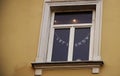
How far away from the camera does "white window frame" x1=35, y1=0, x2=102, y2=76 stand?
10.2m

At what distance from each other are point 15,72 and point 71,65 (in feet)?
4.43

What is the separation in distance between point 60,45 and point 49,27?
59 cm

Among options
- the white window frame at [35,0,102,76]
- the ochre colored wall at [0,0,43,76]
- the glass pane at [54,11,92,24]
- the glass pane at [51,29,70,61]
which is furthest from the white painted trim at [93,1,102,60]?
the ochre colored wall at [0,0,43,76]

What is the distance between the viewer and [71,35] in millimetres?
10828

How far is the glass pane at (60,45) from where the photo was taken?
10.5 m

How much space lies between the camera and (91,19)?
1106 cm

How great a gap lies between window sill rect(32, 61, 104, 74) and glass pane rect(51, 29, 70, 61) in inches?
17.6

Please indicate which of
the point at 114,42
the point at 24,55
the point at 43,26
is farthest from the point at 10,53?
the point at 114,42

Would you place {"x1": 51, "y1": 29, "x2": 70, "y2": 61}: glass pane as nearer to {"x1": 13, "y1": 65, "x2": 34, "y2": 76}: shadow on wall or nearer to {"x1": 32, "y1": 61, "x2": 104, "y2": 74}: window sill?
{"x1": 32, "y1": 61, "x2": 104, "y2": 74}: window sill

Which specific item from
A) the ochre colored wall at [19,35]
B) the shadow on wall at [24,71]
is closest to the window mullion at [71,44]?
the ochre colored wall at [19,35]

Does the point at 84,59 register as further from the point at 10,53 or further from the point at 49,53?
the point at 10,53

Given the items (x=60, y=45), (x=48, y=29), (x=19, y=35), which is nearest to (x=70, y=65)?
(x=60, y=45)

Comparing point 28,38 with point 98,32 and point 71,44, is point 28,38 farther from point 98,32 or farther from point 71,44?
Answer: point 98,32

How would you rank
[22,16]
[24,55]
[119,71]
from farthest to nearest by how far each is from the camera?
[22,16] → [24,55] → [119,71]
